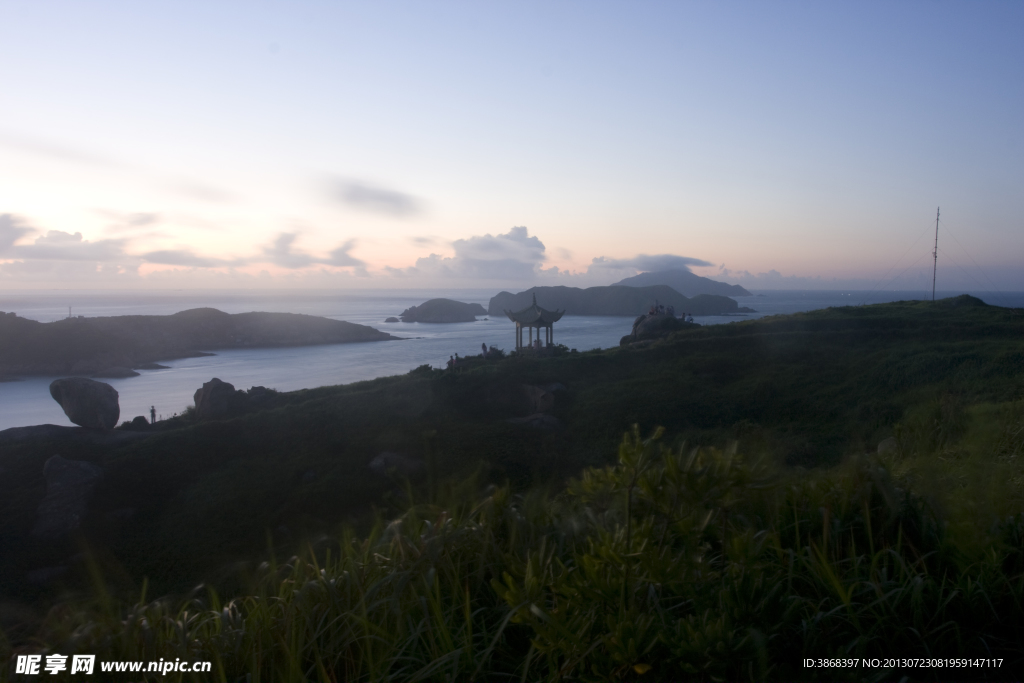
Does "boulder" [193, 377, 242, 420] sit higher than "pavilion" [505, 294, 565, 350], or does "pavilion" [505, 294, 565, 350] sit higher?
"pavilion" [505, 294, 565, 350]

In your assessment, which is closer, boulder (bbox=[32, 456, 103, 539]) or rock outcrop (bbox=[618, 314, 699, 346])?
boulder (bbox=[32, 456, 103, 539])

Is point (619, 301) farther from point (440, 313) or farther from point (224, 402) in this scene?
point (224, 402)

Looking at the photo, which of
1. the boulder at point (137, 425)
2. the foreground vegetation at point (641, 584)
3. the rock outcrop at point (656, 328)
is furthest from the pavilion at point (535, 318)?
the foreground vegetation at point (641, 584)

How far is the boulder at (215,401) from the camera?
700 inches

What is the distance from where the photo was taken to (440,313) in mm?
97062

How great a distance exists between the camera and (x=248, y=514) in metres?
10.2

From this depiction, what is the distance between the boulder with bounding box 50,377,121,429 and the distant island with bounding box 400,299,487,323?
79.9 meters

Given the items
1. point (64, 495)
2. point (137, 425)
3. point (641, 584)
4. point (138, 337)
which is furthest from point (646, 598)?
point (138, 337)

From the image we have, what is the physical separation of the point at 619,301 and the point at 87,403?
83229 mm

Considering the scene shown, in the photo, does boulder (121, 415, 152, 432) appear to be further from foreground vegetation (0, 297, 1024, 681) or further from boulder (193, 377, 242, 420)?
foreground vegetation (0, 297, 1024, 681)

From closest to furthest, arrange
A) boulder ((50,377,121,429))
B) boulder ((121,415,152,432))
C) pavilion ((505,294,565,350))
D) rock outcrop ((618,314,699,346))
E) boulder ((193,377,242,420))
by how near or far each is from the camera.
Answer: boulder ((50,377,121,429)) → boulder ((121,415,152,432)) → boulder ((193,377,242,420)) → pavilion ((505,294,565,350)) → rock outcrop ((618,314,699,346))

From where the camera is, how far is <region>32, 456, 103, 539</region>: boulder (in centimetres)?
1009

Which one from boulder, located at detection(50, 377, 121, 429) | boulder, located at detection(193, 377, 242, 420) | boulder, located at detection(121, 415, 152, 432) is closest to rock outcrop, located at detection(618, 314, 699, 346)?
boulder, located at detection(193, 377, 242, 420)

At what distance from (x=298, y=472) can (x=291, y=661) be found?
11235 mm
